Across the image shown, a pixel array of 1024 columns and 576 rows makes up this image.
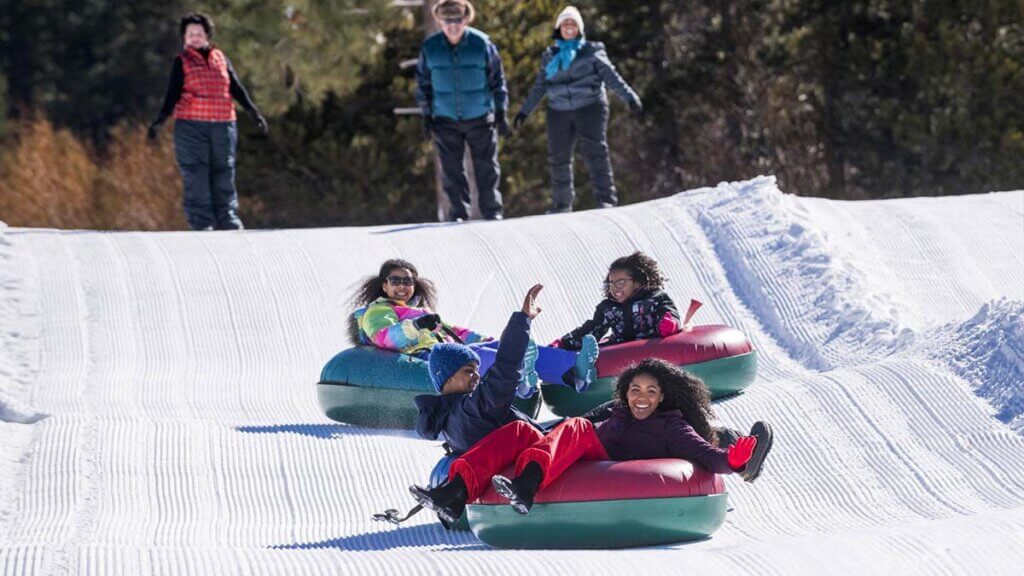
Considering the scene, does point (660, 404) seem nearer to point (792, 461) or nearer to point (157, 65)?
point (792, 461)

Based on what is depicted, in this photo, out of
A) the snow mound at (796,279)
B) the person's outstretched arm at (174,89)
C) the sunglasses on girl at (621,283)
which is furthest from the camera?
the person's outstretched arm at (174,89)

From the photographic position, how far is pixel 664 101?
17250 millimetres

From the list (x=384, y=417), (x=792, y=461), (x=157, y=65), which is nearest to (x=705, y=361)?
(x=792, y=461)

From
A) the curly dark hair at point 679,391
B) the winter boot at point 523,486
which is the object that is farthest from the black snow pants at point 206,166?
the winter boot at point 523,486

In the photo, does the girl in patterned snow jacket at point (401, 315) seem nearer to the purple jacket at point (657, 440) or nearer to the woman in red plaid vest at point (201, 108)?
the purple jacket at point (657, 440)

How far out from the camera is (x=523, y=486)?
5.18 meters

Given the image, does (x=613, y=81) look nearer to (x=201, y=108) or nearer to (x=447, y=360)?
(x=201, y=108)

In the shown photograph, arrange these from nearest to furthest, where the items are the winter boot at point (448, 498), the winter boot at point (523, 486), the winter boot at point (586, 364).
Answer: the winter boot at point (523, 486)
the winter boot at point (448, 498)
the winter boot at point (586, 364)

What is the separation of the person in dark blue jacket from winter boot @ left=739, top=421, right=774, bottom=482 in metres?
5.73

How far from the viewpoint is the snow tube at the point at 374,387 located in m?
7.29

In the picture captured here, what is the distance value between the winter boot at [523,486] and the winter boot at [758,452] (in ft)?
2.19

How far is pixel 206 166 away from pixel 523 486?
237 inches

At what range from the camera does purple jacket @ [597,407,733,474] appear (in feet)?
17.9

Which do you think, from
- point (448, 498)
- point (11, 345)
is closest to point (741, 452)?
point (448, 498)
